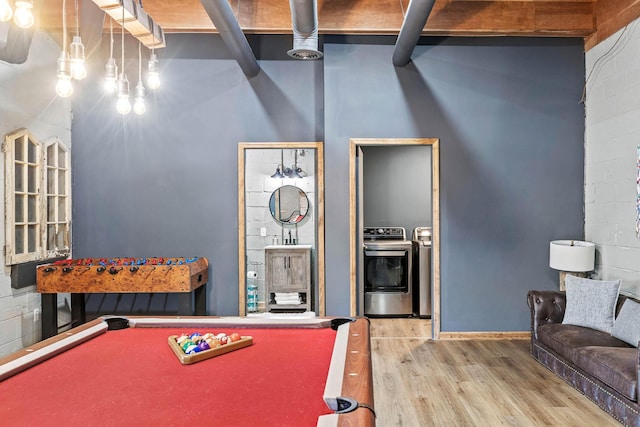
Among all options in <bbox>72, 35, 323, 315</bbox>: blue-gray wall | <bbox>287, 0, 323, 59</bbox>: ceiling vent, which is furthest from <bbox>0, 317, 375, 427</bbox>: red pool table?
<bbox>72, 35, 323, 315</bbox>: blue-gray wall

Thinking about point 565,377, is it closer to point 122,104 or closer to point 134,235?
point 122,104

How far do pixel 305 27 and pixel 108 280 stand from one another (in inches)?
115

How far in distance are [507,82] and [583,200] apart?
1513mm

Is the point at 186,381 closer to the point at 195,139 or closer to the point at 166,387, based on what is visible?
the point at 166,387

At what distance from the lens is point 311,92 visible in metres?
5.00

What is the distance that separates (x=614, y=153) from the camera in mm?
4273

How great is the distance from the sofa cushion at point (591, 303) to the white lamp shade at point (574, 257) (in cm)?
46

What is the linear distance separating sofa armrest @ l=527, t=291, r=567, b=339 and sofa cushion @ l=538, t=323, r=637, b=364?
3.3 inches

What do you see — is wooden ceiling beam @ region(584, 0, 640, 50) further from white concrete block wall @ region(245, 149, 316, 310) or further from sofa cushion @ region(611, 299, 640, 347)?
white concrete block wall @ region(245, 149, 316, 310)

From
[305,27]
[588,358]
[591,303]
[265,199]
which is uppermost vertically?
[305,27]

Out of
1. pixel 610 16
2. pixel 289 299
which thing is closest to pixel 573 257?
pixel 610 16

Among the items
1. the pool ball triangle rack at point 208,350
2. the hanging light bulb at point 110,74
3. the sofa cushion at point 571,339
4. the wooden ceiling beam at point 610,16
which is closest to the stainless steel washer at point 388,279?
the sofa cushion at point 571,339

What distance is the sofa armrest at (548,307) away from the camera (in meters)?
3.89

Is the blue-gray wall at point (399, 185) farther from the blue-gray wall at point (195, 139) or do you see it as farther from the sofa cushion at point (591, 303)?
the sofa cushion at point (591, 303)
